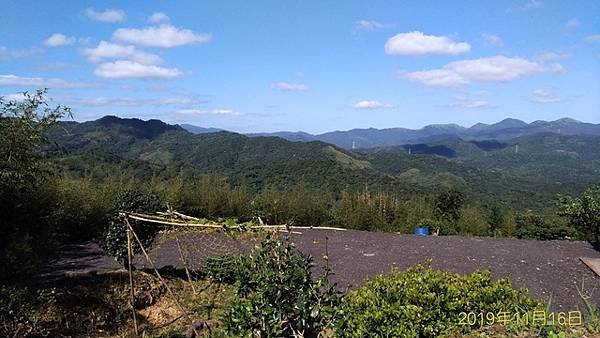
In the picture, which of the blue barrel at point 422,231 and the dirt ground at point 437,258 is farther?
the blue barrel at point 422,231

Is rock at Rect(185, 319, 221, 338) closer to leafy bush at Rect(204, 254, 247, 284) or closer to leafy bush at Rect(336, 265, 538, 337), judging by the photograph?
leafy bush at Rect(204, 254, 247, 284)

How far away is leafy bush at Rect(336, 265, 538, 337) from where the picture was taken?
8.73 feet

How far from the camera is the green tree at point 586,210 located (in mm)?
7629

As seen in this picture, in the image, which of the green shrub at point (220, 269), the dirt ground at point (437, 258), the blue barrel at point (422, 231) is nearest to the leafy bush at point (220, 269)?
the green shrub at point (220, 269)

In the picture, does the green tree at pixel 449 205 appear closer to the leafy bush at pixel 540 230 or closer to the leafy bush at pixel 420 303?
the leafy bush at pixel 540 230

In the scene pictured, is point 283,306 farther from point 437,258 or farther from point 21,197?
point 437,258

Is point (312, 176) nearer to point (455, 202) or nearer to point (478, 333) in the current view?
point (455, 202)

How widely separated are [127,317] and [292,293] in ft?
7.88

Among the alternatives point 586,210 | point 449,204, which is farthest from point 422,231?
point 586,210

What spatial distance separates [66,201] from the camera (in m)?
8.14

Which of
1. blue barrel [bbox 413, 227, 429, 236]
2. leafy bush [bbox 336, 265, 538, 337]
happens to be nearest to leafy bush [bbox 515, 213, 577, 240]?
blue barrel [bbox 413, 227, 429, 236]

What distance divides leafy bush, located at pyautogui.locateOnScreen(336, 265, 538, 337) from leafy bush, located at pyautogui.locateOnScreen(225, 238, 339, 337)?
145 mm

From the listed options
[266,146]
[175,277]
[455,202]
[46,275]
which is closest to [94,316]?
[175,277]

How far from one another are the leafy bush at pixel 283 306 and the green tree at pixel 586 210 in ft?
21.8
